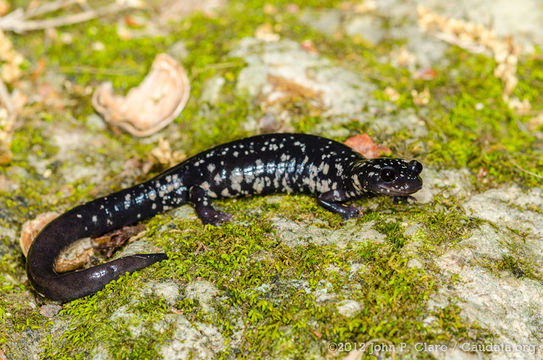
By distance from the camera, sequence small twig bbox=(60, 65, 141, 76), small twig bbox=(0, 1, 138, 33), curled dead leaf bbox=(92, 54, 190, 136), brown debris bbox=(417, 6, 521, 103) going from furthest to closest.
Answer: small twig bbox=(0, 1, 138, 33)
small twig bbox=(60, 65, 141, 76)
brown debris bbox=(417, 6, 521, 103)
curled dead leaf bbox=(92, 54, 190, 136)

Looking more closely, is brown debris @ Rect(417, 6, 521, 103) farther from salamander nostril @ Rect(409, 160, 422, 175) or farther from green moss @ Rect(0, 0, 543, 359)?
salamander nostril @ Rect(409, 160, 422, 175)

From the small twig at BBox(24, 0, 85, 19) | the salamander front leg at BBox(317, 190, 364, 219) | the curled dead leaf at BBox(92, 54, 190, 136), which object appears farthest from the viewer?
the small twig at BBox(24, 0, 85, 19)

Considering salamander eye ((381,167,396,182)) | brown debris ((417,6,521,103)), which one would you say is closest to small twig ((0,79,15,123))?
salamander eye ((381,167,396,182))

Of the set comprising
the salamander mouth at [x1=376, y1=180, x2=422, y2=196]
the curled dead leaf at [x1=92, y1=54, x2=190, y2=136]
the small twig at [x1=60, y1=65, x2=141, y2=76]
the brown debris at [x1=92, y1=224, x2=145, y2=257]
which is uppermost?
the small twig at [x1=60, y1=65, x2=141, y2=76]

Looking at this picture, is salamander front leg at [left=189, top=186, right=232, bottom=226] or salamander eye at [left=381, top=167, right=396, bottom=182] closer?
salamander eye at [left=381, top=167, right=396, bottom=182]

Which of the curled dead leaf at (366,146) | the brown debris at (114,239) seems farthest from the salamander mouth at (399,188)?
the brown debris at (114,239)

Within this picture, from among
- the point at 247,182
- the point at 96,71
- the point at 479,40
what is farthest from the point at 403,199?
the point at 96,71
